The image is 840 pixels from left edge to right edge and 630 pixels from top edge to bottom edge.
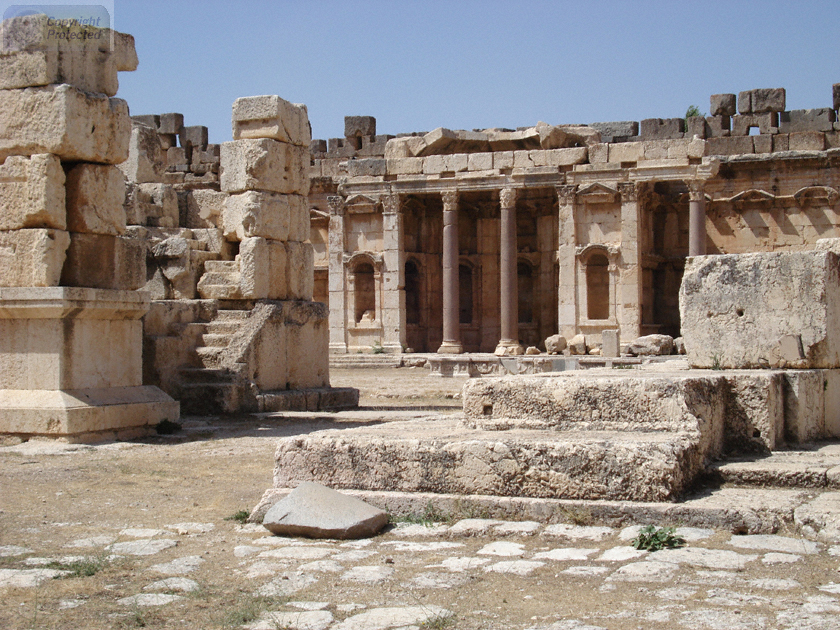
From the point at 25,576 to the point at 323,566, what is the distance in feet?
4.31

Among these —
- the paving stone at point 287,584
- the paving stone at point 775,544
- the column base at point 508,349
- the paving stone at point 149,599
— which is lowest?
the paving stone at point 149,599

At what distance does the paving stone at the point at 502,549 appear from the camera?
437 centimetres

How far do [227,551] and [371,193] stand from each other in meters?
21.2

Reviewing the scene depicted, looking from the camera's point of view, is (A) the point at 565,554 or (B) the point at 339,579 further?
(A) the point at 565,554

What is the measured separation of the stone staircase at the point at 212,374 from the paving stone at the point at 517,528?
7.30 metres

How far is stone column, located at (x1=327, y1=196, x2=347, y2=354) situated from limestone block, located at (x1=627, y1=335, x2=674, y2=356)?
26.2 feet

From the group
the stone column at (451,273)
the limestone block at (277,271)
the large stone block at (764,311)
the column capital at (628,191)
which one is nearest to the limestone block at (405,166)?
the stone column at (451,273)

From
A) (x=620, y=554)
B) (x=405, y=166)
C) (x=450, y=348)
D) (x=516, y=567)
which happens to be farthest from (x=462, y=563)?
(x=405, y=166)

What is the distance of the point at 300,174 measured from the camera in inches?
523

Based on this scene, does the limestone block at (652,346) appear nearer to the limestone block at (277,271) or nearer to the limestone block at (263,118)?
the limestone block at (277,271)

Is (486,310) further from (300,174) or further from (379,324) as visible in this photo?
(300,174)

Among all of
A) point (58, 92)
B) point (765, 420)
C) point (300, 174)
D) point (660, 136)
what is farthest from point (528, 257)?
point (765, 420)

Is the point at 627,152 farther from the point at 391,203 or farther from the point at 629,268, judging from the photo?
the point at 391,203

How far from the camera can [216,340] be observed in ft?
40.7
